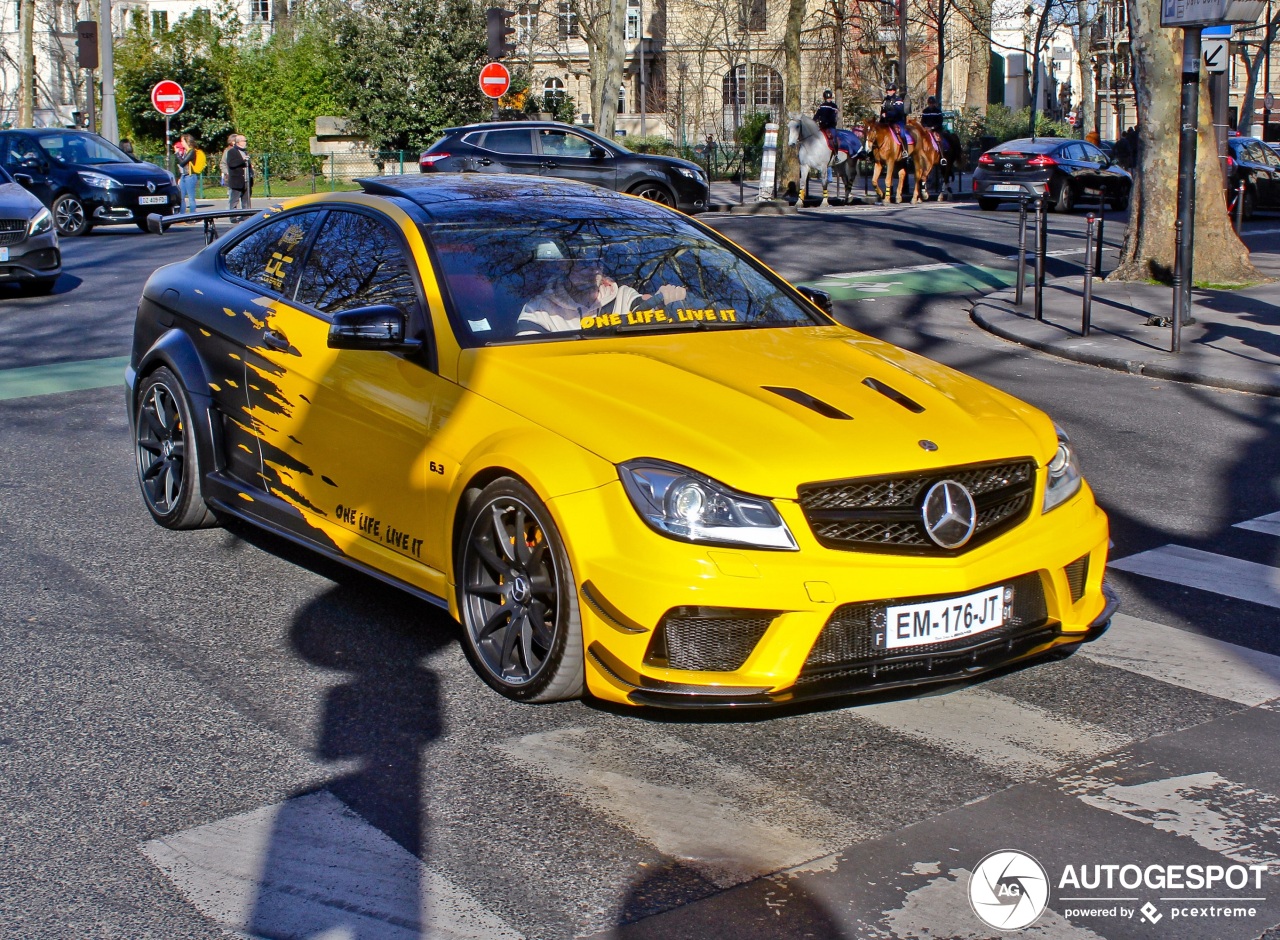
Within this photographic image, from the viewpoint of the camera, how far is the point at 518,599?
15.4 ft

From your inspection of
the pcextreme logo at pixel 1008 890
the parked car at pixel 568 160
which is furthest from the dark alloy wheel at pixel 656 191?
the pcextreme logo at pixel 1008 890

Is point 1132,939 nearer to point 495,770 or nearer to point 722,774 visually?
point 722,774

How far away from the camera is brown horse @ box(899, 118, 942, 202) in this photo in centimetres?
3058

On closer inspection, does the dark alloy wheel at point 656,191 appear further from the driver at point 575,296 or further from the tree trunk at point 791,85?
the driver at point 575,296

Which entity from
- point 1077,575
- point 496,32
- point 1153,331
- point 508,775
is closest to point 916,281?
point 1153,331

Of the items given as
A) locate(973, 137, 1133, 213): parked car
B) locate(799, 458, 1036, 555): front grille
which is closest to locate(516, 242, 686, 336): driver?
locate(799, 458, 1036, 555): front grille

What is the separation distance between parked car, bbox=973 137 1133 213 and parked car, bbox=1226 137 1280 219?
203 centimetres

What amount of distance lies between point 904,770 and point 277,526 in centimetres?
286

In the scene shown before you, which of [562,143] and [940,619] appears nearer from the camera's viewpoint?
[940,619]

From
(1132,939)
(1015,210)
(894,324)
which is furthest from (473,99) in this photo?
(1132,939)

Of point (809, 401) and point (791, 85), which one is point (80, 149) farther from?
point (809, 401)

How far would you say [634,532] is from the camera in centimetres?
425

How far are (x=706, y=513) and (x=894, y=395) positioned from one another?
1.00 meters

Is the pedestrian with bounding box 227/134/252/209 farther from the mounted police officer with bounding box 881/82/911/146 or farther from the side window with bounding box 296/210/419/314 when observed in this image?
the side window with bounding box 296/210/419/314
